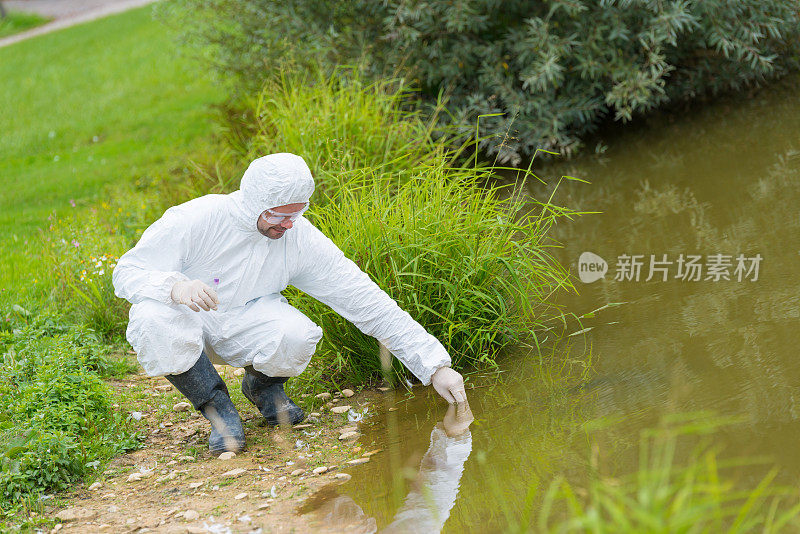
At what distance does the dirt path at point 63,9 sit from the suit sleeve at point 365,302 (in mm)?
15903

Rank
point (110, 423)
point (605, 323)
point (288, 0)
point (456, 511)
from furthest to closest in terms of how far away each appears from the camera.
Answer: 1. point (288, 0)
2. point (605, 323)
3. point (110, 423)
4. point (456, 511)

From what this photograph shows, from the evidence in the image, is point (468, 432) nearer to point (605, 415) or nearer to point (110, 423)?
point (605, 415)

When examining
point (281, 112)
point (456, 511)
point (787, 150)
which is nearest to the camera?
point (456, 511)

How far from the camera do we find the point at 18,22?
62.8ft

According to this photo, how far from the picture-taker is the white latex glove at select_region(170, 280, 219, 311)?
3420mm

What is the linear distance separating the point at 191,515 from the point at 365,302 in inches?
45.7

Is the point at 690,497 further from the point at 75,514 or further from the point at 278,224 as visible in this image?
the point at 75,514

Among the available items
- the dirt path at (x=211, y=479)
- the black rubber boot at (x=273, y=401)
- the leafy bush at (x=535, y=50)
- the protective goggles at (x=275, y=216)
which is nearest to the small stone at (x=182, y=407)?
the dirt path at (x=211, y=479)

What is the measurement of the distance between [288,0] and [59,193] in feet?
9.93

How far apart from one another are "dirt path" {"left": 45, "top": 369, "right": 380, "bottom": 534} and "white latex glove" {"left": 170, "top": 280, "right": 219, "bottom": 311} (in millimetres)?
729

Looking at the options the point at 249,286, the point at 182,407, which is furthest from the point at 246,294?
the point at 182,407

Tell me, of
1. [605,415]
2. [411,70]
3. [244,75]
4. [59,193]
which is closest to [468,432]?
[605,415]

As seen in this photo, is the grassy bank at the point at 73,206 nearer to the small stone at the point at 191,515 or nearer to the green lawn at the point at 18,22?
the small stone at the point at 191,515

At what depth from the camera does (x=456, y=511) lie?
3127mm
